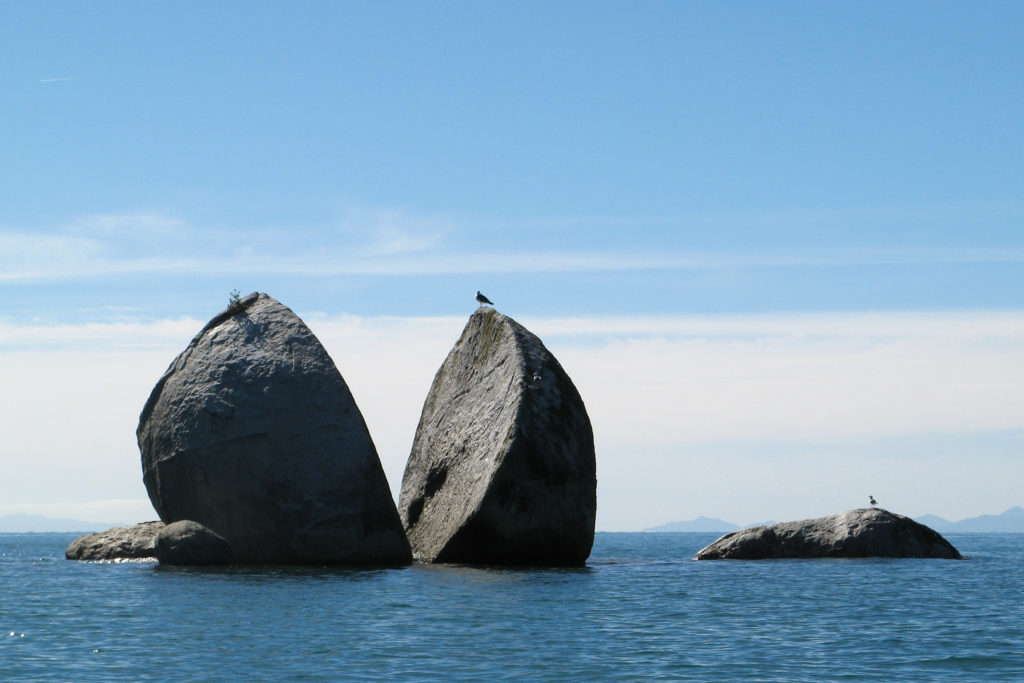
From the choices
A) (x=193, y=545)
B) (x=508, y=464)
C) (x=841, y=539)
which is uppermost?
(x=508, y=464)

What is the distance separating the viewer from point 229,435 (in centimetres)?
3756

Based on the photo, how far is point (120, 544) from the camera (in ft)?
149

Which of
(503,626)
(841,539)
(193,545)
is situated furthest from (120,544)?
(841,539)

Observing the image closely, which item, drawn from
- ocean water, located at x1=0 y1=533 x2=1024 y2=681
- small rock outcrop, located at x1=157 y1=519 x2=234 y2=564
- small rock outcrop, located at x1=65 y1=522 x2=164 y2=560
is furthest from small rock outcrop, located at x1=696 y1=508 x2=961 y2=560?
small rock outcrop, located at x1=65 y1=522 x2=164 y2=560

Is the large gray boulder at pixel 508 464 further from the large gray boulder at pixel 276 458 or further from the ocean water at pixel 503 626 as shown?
the large gray boulder at pixel 276 458

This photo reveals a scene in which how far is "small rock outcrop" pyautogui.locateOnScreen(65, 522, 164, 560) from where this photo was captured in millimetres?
44406

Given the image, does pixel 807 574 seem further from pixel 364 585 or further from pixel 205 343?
pixel 205 343

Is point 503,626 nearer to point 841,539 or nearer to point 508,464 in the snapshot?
point 508,464

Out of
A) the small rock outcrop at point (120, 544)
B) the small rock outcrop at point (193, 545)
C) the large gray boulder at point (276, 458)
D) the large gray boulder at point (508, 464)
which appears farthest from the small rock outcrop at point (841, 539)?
the small rock outcrop at point (120, 544)

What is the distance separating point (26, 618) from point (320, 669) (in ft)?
34.5

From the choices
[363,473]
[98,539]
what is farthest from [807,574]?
[98,539]

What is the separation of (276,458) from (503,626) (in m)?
15.0

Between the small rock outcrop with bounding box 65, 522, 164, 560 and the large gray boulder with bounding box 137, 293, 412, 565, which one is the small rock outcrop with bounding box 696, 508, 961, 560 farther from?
the small rock outcrop with bounding box 65, 522, 164, 560

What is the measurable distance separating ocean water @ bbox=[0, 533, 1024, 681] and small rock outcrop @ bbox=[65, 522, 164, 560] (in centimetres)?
634
